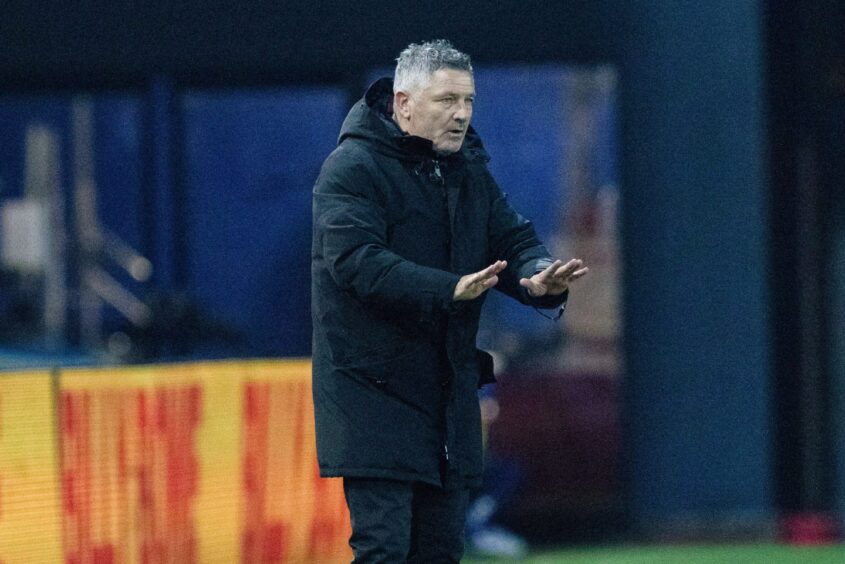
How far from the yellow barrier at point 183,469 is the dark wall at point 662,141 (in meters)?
2.23

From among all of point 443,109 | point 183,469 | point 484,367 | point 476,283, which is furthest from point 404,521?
point 183,469

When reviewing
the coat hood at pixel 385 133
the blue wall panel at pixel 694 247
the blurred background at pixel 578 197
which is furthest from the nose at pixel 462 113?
the blue wall panel at pixel 694 247

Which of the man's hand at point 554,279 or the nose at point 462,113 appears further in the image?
the nose at point 462,113

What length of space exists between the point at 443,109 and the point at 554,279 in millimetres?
554

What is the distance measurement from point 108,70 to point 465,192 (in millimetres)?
5176

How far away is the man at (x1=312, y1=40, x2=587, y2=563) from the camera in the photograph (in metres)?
4.29

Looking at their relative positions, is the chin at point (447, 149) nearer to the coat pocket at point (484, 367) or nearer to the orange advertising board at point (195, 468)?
the coat pocket at point (484, 367)

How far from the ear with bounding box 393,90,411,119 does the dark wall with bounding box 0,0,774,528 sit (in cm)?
481

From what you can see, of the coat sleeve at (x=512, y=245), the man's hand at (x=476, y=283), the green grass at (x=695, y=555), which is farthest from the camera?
the green grass at (x=695, y=555)

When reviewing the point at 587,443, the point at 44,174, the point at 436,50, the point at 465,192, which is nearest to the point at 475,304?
the point at 465,192

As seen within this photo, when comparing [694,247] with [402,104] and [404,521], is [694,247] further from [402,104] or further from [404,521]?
[404,521]

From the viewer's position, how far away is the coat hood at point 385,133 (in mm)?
4418

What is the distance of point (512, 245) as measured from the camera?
4605mm

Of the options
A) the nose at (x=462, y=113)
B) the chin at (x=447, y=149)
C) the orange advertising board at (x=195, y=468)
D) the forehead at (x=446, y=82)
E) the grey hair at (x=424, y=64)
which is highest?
the grey hair at (x=424, y=64)
